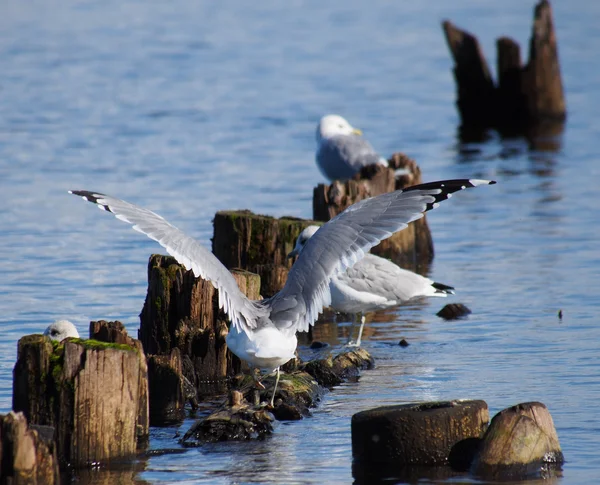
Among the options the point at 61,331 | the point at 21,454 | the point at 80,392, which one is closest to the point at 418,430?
the point at 80,392

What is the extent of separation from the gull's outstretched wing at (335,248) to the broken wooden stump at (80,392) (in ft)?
4.48

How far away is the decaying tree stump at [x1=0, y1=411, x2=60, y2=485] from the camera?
5598 millimetres

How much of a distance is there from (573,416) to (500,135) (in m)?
15.6

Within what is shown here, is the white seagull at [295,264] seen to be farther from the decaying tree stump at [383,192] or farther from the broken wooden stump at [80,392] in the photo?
the decaying tree stump at [383,192]

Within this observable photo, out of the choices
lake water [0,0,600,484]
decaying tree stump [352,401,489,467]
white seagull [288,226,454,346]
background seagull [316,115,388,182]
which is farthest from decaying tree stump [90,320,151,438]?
background seagull [316,115,388,182]

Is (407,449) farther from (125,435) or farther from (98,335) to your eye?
(98,335)

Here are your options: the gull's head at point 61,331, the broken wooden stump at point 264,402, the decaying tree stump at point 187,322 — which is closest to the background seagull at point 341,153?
the broken wooden stump at point 264,402

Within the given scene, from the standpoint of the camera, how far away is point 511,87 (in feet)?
76.0

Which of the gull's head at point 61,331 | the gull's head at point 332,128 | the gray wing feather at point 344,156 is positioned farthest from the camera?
the gull's head at point 332,128

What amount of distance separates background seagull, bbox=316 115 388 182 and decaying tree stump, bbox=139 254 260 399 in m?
6.12

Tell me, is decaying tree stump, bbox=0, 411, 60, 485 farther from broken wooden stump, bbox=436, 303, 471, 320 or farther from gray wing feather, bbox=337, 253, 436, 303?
broken wooden stump, bbox=436, 303, 471, 320

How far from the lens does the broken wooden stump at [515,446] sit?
6.14m

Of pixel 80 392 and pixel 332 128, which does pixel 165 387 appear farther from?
pixel 332 128

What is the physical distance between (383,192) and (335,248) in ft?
16.1
